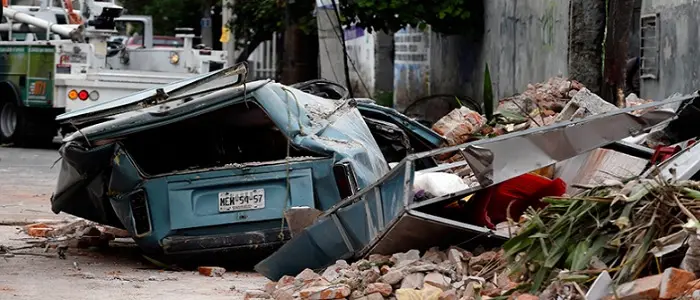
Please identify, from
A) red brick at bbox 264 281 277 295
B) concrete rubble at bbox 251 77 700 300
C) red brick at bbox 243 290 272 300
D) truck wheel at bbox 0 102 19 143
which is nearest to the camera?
concrete rubble at bbox 251 77 700 300

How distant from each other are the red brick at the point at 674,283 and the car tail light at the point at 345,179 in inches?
124

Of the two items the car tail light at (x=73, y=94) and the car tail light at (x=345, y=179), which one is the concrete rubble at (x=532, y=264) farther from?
the car tail light at (x=73, y=94)

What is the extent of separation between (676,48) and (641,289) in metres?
9.38

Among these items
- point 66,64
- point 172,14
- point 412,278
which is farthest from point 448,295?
point 172,14

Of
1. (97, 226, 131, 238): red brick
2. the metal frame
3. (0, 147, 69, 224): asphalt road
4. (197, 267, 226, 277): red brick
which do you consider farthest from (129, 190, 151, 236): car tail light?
(0, 147, 69, 224): asphalt road

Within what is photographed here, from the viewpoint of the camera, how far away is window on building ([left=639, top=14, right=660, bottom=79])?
15.8 meters

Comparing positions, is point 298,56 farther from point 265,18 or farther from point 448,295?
point 448,295

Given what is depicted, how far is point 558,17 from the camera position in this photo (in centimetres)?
1941

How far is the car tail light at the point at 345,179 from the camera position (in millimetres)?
8844

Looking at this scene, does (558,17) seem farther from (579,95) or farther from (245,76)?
(245,76)

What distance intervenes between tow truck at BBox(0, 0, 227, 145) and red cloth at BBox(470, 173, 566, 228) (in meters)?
13.3

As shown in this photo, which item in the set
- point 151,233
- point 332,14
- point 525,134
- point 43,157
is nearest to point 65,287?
point 151,233

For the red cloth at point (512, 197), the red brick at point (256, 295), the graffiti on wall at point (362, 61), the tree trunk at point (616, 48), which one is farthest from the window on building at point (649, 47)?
the graffiti on wall at point (362, 61)

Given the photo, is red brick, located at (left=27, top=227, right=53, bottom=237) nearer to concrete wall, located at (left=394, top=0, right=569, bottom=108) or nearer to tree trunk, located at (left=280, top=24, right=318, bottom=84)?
concrete wall, located at (left=394, top=0, right=569, bottom=108)
